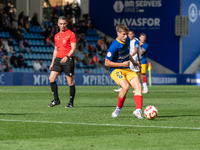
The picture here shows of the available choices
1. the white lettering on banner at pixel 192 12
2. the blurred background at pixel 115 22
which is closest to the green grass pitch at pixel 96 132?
the blurred background at pixel 115 22

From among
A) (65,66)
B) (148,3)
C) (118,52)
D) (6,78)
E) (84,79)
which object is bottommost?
(84,79)

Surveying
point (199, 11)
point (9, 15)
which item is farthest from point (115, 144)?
point (199, 11)

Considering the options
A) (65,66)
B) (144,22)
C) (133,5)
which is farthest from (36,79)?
(65,66)

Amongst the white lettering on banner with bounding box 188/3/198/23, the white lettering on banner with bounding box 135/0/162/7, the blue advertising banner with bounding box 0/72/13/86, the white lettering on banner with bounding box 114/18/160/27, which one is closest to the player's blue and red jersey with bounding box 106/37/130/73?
the blue advertising banner with bounding box 0/72/13/86

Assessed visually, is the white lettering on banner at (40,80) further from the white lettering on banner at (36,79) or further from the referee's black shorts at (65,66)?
the referee's black shorts at (65,66)

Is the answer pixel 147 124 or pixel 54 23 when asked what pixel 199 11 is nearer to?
pixel 54 23

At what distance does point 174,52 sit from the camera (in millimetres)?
35438

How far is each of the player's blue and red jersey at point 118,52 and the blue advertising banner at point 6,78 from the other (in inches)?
697

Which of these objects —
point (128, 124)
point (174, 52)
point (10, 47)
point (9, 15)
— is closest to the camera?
point (128, 124)

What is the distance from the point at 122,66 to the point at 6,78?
59.3 ft

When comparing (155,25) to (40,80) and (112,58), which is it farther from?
(112,58)

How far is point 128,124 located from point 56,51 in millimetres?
4208

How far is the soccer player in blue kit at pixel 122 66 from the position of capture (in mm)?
7891

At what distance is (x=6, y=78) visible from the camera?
25.0m
